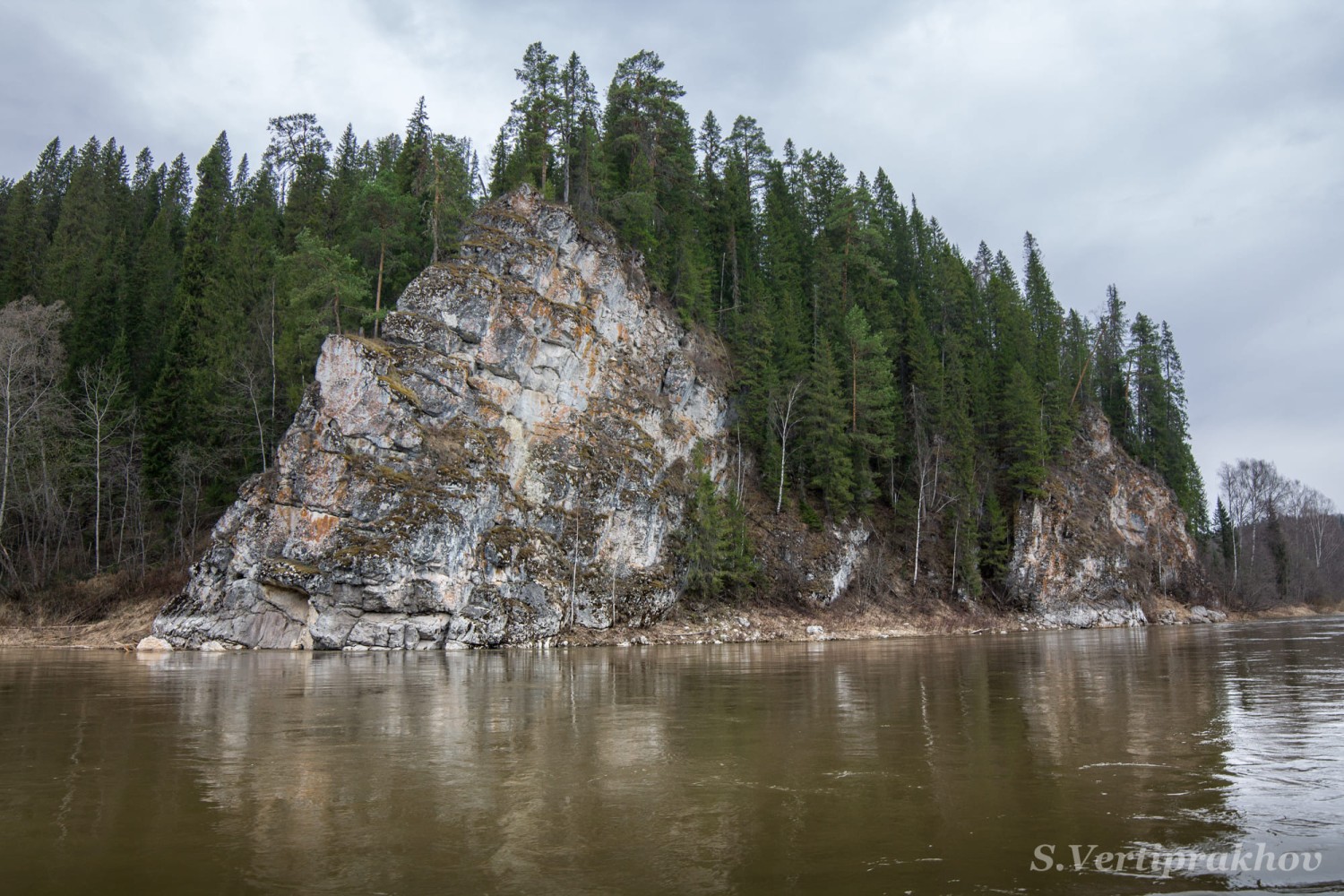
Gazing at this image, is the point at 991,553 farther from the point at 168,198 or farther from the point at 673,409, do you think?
the point at 168,198

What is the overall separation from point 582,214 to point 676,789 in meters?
45.9

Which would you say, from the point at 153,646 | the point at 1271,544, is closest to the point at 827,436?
the point at 153,646

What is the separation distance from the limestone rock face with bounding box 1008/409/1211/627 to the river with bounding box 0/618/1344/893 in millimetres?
42936

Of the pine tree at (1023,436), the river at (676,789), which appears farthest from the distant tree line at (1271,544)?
the river at (676,789)

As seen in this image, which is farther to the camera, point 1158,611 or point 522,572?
point 1158,611

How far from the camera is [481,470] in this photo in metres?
37.2

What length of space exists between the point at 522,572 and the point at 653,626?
8.31 m

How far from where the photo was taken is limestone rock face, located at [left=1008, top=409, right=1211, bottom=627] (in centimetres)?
5775

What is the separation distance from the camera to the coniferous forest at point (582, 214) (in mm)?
43469

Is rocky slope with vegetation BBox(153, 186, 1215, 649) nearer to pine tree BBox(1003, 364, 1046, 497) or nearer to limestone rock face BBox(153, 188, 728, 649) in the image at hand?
limestone rock face BBox(153, 188, 728, 649)

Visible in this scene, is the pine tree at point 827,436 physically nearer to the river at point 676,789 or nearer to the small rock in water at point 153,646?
the river at point 676,789

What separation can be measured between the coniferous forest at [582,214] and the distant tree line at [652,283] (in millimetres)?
223

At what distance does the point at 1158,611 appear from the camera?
207ft

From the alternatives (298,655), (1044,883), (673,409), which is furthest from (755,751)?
(673,409)
